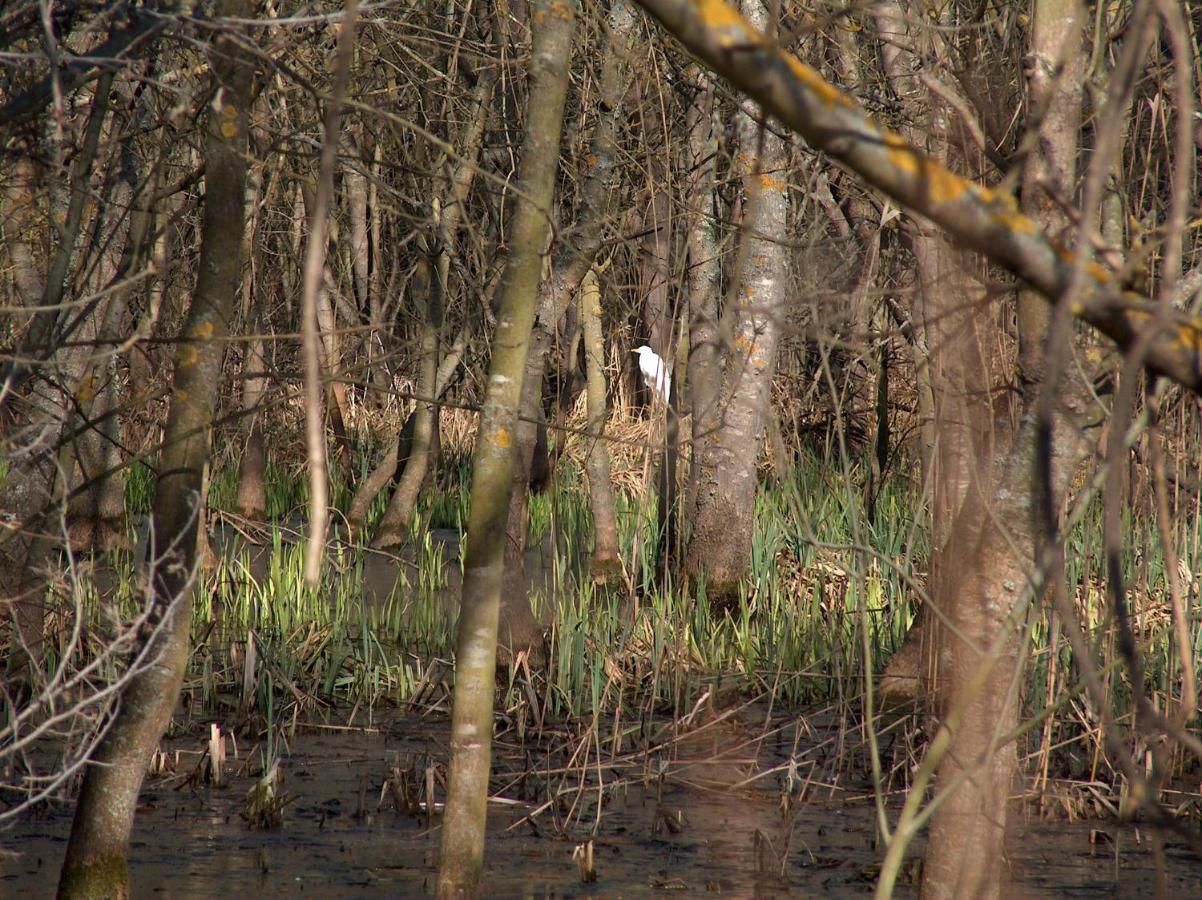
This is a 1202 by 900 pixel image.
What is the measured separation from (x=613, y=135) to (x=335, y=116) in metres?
5.14

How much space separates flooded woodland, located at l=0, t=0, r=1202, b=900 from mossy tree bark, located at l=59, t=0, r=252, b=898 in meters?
0.01

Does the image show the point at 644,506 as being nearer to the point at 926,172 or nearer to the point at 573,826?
the point at 573,826

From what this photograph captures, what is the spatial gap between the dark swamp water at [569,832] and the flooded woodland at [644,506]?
2 cm

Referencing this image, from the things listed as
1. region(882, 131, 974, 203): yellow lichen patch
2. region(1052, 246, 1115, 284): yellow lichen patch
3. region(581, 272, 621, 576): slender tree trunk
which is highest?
region(581, 272, 621, 576): slender tree trunk

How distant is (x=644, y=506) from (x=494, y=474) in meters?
1.88

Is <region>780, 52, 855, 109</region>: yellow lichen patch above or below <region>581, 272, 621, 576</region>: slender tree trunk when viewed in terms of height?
below

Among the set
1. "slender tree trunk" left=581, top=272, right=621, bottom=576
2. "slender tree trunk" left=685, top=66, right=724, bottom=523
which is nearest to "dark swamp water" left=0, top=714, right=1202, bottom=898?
"slender tree trunk" left=685, top=66, right=724, bottom=523

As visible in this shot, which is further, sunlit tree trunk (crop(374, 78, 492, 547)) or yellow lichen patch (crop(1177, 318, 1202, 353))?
sunlit tree trunk (crop(374, 78, 492, 547))

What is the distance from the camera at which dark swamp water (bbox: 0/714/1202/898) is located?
14.3 feet

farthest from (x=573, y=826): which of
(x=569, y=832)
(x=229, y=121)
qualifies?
(x=229, y=121)

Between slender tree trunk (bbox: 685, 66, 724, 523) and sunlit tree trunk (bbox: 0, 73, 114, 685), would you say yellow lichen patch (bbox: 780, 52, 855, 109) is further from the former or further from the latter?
slender tree trunk (bbox: 685, 66, 724, 523)

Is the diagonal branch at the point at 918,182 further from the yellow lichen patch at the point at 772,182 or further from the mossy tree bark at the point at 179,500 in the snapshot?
the yellow lichen patch at the point at 772,182

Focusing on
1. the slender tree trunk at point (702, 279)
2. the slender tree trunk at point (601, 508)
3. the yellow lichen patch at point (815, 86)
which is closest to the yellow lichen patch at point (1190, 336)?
the yellow lichen patch at point (815, 86)

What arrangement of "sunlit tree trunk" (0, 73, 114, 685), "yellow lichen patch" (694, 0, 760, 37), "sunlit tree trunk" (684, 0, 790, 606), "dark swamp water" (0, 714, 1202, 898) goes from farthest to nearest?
"sunlit tree trunk" (684, 0, 790, 606) < "dark swamp water" (0, 714, 1202, 898) < "sunlit tree trunk" (0, 73, 114, 685) < "yellow lichen patch" (694, 0, 760, 37)
